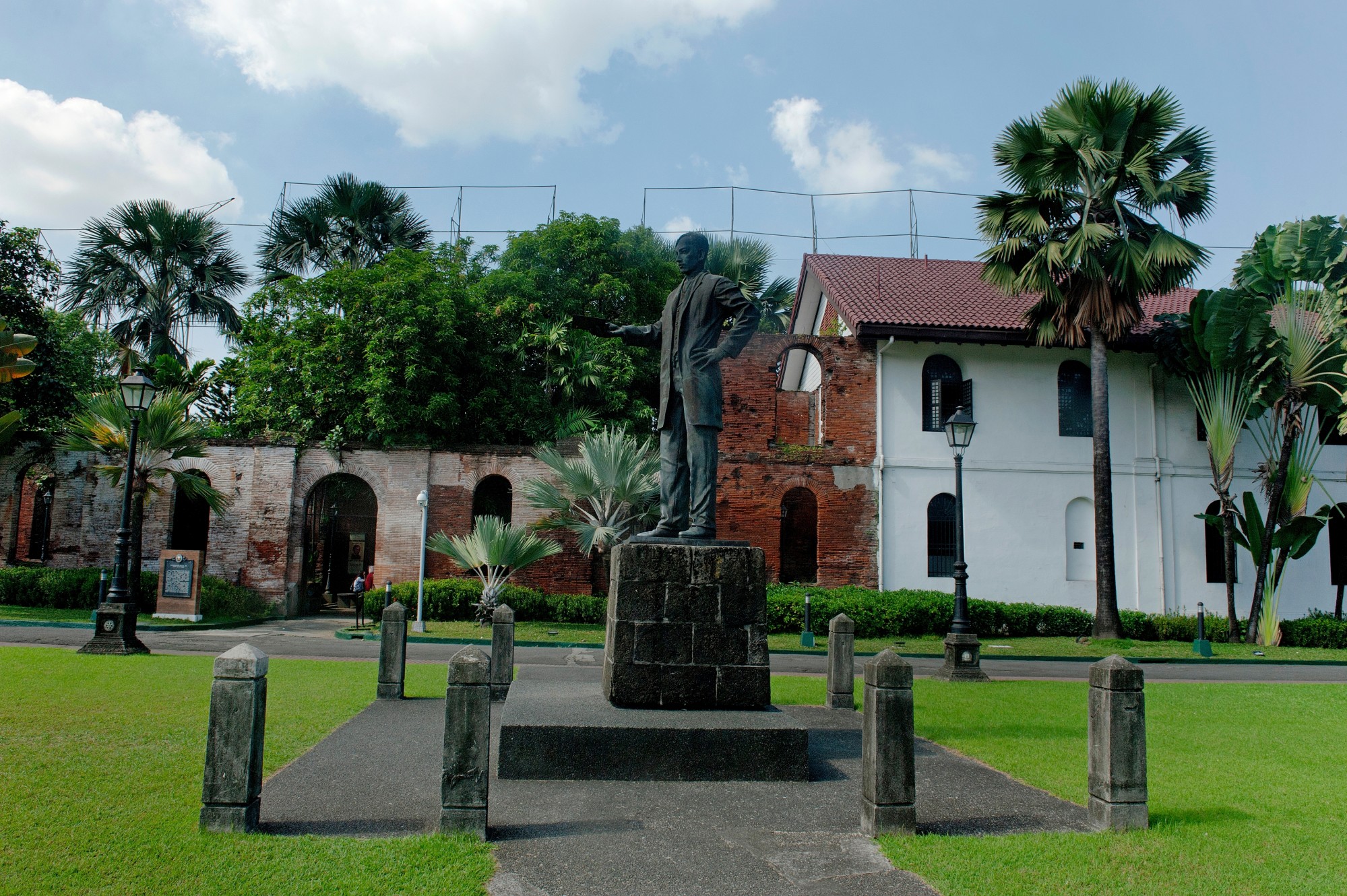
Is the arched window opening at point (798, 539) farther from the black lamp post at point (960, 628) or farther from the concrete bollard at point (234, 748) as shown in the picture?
the concrete bollard at point (234, 748)

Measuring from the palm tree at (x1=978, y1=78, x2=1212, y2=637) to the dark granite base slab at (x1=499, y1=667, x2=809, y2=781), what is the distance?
15670mm

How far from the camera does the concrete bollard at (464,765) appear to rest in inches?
179

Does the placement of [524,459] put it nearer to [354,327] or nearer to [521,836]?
[354,327]

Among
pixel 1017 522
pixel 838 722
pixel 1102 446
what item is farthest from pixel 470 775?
pixel 1017 522

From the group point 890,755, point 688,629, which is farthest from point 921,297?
point 890,755

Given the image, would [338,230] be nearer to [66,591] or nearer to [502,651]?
[66,591]

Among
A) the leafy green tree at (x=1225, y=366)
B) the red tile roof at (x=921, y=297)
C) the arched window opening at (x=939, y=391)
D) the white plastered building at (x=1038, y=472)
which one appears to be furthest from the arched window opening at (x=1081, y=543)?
the red tile roof at (x=921, y=297)

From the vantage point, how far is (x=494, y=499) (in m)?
24.1

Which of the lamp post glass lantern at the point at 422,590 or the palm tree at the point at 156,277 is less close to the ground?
the palm tree at the point at 156,277

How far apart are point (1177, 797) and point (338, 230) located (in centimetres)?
3100

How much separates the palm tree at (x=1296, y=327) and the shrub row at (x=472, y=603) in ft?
48.6

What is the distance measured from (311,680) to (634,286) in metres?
18.2

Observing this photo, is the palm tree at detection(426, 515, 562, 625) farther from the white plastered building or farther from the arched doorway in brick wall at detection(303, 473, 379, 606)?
the white plastered building

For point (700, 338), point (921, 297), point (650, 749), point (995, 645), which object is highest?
point (921, 297)
